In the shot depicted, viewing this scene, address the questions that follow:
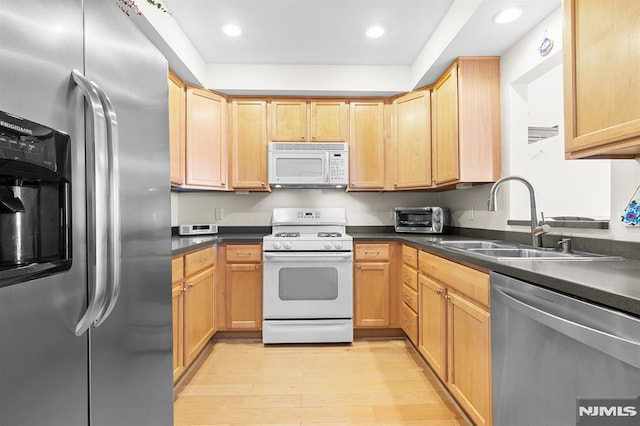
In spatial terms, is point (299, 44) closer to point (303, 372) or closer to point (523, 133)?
point (523, 133)

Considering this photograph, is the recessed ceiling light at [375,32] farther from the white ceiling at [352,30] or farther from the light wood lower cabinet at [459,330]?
the light wood lower cabinet at [459,330]

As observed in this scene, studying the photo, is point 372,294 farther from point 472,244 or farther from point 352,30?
point 352,30

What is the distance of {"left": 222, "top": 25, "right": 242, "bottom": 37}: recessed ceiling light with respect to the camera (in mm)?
2480

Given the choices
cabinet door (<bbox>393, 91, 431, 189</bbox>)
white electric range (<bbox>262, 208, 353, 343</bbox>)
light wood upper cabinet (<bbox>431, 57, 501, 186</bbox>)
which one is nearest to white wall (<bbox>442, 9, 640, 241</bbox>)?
light wood upper cabinet (<bbox>431, 57, 501, 186</bbox>)

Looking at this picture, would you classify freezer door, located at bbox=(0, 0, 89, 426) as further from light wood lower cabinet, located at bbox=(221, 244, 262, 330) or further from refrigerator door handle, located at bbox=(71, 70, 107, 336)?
light wood lower cabinet, located at bbox=(221, 244, 262, 330)

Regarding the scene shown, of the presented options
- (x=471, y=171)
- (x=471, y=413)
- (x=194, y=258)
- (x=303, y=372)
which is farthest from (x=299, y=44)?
(x=471, y=413)

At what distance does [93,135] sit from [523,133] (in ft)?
8.29

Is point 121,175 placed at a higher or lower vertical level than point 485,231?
higher

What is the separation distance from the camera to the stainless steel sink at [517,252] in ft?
5.01

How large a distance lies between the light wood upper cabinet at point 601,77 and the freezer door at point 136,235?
157 cm

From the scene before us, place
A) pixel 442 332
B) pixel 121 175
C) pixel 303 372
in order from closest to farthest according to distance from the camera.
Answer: pixel 121 175 < pixel 442 332 < pixel 303 372

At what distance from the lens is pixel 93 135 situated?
0.75m

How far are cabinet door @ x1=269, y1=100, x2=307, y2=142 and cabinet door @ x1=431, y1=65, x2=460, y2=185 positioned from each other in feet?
3.94

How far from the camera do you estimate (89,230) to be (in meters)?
0.76
